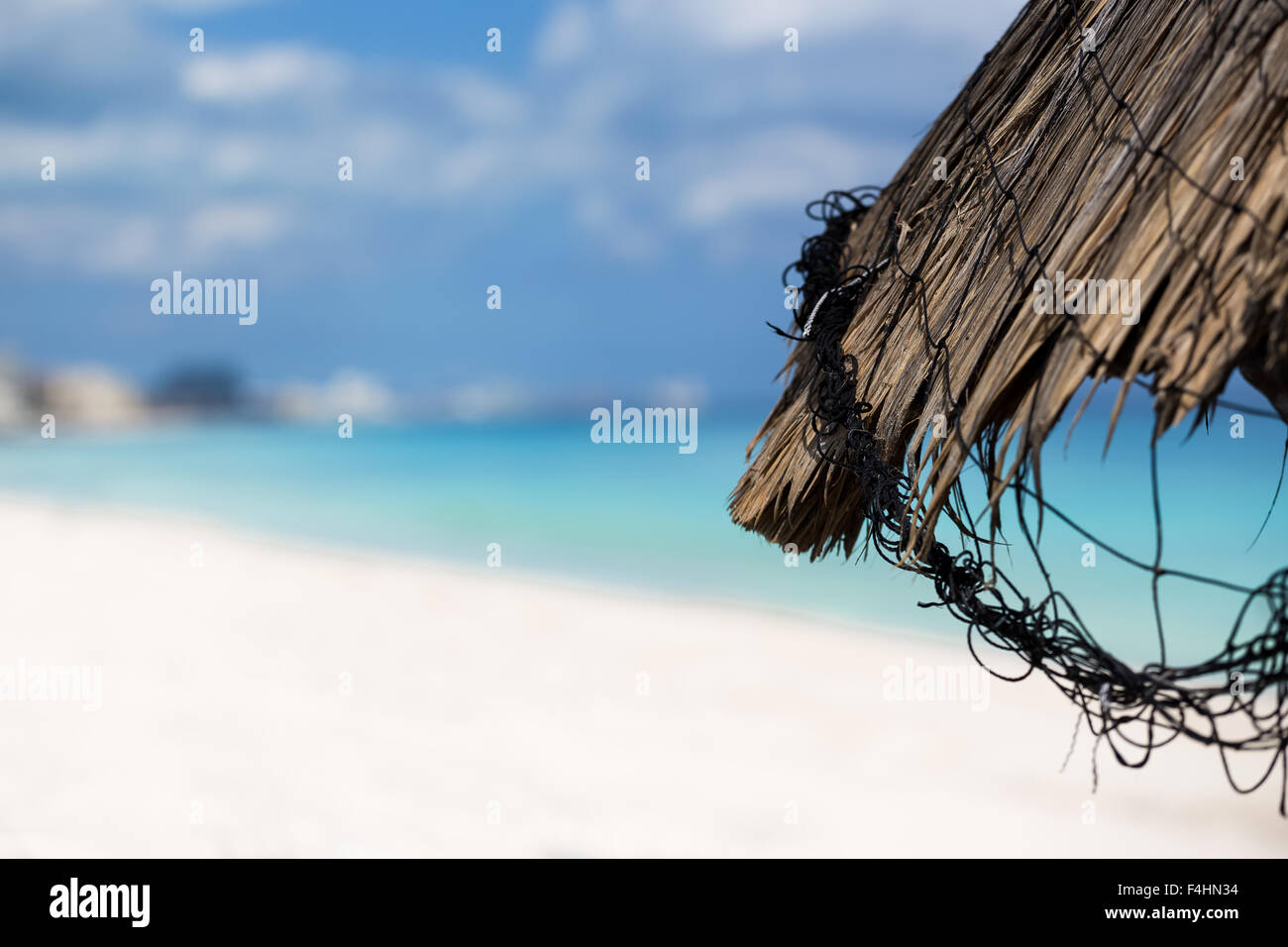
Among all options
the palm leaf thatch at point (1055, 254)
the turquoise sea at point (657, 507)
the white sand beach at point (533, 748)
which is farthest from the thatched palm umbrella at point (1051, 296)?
the white sand beach at point (533, 748)

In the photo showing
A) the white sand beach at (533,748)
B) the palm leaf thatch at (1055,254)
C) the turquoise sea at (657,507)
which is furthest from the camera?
the turquoise sea at (657,507)

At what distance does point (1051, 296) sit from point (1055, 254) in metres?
0.12

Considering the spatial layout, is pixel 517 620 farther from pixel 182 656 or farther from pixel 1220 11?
pixel 1220 11

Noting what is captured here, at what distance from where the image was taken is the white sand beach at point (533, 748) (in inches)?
161

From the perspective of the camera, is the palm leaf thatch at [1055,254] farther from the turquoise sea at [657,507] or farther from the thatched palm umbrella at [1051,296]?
the turquoise sea at [657,507]

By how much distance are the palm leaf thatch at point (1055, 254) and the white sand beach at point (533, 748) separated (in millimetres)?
3085

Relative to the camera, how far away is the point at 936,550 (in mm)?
1263

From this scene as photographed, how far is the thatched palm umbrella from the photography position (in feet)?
3.14

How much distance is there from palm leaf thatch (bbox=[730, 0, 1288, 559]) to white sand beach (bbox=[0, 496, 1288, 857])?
3085 mm

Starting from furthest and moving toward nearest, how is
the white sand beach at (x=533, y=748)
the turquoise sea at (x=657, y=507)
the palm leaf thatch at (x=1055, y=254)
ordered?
the turquoise sea at (x=657, y=507) < the white sand beach at (x=533, y=748) < the palm leaf thatch at (x=1055, y=254)

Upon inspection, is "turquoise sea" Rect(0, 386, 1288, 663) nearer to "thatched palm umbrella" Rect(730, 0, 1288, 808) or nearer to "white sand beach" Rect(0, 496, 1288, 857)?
"thatched palm umbrella" Rect(730, 0, 1288, 808)
